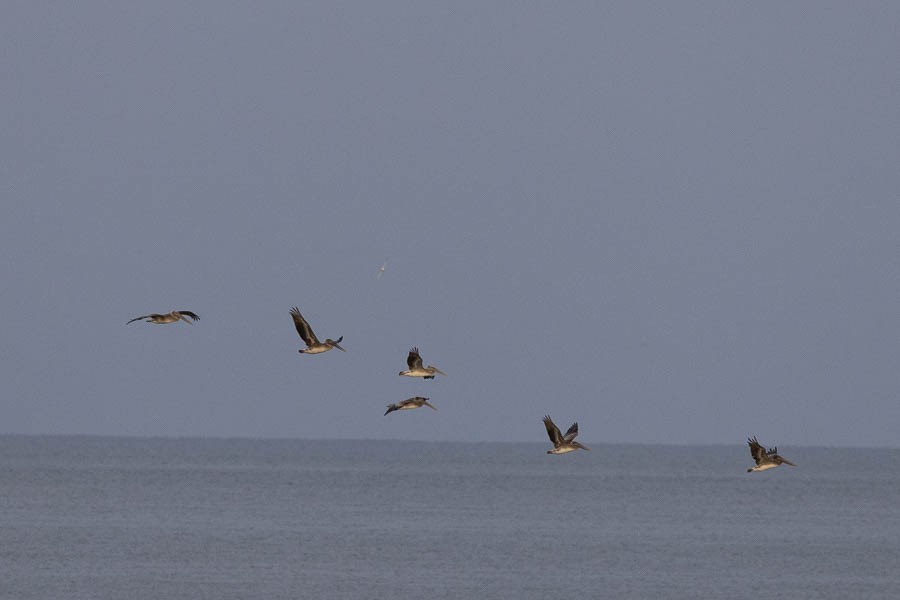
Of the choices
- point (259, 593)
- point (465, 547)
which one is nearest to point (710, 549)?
point (465, 547)

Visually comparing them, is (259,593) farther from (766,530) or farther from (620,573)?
(766,530)

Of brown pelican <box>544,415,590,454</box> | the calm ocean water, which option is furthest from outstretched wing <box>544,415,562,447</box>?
the calm ocean water

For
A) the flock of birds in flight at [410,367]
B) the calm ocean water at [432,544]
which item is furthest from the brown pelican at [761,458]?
the calm ocean water at [432,544]

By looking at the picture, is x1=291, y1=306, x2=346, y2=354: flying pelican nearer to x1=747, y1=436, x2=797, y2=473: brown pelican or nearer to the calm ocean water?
x1=747, y1=436, x2=797, y2=473: brown pelican

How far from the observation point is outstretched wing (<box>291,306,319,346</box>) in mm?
38719

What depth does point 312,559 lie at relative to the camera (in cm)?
8700

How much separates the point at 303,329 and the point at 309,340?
620mm

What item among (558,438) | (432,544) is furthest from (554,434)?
(432,544)

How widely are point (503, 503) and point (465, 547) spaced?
46077 mm

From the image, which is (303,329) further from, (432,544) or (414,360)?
(432,544)

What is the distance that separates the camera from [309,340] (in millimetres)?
39844

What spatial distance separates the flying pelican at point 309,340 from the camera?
128 feet

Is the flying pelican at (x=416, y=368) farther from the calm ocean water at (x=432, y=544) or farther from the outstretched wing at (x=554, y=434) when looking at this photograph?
the calm ocean water at (x=432, y=544)

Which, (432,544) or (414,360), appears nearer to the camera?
(414,360)
